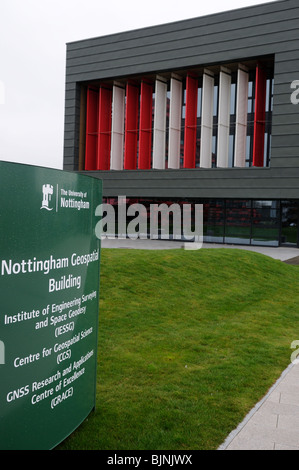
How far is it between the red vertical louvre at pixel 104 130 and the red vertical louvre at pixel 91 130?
989 millimetres

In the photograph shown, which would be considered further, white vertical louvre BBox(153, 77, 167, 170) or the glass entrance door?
white vertical louvre BBox(153, 77, 167, 170)

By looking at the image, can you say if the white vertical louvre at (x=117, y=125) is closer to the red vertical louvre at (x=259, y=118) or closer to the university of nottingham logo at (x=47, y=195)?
the red vertical louvre at (x=259, y=118)

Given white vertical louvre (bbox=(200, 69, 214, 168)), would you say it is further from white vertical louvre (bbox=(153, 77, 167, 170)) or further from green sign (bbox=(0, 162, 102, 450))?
green sign (bbox=(0, 162, 102, 450))

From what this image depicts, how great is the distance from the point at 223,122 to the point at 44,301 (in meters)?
30.8

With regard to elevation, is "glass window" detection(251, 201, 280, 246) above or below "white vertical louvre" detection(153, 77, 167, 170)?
below

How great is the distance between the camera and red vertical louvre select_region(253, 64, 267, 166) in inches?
1251

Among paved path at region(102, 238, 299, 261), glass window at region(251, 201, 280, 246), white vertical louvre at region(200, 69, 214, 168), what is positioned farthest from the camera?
white vertical louvre at region(200, 69, 214, 168)

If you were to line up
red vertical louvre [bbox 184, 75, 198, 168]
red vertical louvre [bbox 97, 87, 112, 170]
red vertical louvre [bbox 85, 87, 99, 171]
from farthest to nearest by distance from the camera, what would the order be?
red vertical louvre [bbox 85, 87, 99, 171]
red vertical louvre [bbox 97, 87, 112, 170]
red vertical louvre [bbox 184, 75, 198, 168]

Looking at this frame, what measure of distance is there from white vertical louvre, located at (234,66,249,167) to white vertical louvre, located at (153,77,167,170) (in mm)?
5878

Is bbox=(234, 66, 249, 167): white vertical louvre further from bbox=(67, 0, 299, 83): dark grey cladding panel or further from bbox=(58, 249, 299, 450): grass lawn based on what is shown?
bbox=(58, 249, 299, 450): grass lawn

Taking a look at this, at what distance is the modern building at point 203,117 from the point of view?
98.3ft

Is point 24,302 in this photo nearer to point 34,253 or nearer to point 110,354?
point 34,253

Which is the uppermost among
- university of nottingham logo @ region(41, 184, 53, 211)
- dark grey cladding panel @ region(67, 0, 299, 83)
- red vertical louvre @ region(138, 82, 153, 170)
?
dark grey cladding panel @ region(67, 0, 299, 83)

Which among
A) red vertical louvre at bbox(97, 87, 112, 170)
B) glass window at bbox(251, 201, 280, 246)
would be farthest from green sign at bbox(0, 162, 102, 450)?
red vertical louvre at bbox(97, 87, 112, 170)
